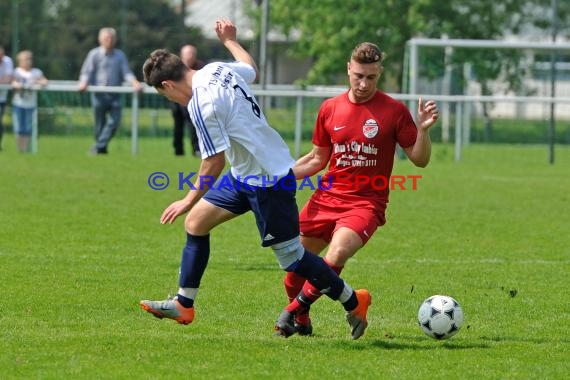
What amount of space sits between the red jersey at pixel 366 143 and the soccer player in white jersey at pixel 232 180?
2.52 ft

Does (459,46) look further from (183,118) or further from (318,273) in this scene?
(318,273)

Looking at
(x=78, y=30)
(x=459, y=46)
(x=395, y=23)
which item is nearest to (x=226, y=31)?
(x=459, y=46)

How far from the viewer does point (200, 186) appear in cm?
622

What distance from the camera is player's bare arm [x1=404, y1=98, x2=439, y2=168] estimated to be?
695 cm

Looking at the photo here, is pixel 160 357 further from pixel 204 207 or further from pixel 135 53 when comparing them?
pixel 135 53

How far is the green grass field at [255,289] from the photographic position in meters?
5.98

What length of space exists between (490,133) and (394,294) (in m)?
15.6

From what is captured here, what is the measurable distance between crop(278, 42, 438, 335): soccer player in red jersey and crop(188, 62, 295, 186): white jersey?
0.75m

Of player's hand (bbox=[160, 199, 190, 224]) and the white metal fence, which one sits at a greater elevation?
the white metal fence

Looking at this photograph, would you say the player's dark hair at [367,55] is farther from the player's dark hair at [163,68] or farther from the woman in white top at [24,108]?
the woman in white top at [24,108]

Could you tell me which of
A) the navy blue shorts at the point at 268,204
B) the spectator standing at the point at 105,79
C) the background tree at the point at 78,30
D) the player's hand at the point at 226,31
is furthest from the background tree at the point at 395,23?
the navy blue shorts at the point at 268,204

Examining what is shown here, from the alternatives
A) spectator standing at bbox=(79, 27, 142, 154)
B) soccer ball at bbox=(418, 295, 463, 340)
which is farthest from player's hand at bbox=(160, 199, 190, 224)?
spectator standing at bbox=(79, 27, 142, 154)

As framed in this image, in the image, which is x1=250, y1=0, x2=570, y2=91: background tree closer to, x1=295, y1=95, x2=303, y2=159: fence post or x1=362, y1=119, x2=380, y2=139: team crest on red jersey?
x1=295, y1=95, x2=303, y2=159: fence post

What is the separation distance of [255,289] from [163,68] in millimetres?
2608
